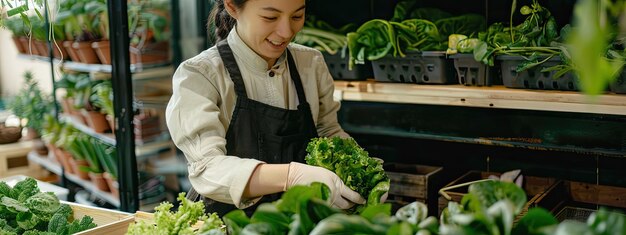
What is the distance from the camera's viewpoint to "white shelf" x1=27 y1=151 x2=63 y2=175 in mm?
5395

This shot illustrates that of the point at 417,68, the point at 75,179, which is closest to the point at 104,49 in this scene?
the point at 75,179

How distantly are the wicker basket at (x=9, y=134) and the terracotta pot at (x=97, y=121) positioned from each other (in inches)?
59.3

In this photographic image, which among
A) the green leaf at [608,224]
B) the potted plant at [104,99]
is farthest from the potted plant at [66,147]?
the green leaf at [608,224]

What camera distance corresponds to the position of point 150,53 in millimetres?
4906

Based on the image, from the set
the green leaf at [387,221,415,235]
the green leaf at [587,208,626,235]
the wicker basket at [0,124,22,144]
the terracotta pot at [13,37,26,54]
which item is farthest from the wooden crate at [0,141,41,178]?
the green leaf at [587,208,626,235]

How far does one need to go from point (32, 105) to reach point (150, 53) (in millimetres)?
1288

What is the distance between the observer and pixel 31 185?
7.23ft

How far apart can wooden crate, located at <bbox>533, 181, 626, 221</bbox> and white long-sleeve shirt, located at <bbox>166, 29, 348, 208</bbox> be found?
1.08m

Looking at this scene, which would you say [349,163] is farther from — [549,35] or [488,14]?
[488,14]

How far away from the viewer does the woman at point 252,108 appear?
1981 millimetres

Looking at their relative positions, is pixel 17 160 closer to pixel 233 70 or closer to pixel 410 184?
pixel 410 184

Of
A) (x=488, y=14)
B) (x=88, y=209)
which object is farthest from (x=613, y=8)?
(x=488, y=14)

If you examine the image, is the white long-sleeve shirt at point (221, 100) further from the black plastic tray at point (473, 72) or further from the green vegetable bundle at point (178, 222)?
the black plastic tray at point (473, 72)

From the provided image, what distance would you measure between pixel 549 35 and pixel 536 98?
0.27 metres
